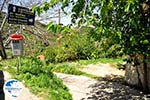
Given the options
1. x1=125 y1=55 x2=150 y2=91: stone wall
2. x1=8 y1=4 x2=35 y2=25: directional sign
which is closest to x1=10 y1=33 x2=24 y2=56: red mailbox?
x1=8 y1=4 x2=35 y2=25: directional sign

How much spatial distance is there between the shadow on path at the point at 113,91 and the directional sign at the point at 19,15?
2.92m

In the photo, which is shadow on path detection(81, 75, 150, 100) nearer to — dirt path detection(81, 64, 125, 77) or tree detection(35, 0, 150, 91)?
dirt path detection(81, 64, 125, 77)

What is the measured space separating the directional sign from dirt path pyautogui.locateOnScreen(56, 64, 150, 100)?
2674 mm

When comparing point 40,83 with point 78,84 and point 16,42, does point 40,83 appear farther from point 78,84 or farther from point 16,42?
point 78,84

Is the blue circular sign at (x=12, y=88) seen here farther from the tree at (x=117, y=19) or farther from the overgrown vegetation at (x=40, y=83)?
the overgrown vegetation at (x=40, y=83)

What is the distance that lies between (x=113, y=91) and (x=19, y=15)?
395 cm

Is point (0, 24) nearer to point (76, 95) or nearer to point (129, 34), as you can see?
point (76, 95)

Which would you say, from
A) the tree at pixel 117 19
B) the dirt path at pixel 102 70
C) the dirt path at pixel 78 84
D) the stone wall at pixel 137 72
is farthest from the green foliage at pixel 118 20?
the dirt path at pixel 102 70

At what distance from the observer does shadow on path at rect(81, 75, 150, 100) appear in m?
10.7

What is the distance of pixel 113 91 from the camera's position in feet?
37.4

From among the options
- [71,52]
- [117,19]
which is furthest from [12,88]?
[71,52]

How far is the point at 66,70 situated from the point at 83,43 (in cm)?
440

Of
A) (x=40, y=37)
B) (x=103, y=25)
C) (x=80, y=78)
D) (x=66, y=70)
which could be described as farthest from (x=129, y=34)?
(x=40, y=37)

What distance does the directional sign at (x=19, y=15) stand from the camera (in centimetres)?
975
